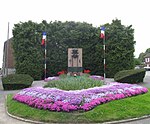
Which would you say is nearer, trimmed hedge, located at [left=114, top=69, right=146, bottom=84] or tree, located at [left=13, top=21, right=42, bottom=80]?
trimmed hedge, located at [left=114, top=69, right=146, bottom=84]

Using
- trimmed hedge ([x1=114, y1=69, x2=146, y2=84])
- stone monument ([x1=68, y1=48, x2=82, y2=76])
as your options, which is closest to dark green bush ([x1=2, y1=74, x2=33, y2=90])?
stone monument ([x1=68, y1=48, x2=82, y2=76])

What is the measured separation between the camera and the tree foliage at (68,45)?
22547mm

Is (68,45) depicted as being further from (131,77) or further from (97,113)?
(97,113)

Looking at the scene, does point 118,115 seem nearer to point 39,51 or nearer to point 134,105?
point 134,105

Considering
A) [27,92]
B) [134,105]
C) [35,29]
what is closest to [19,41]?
[35,29]

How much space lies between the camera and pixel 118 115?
7.34m

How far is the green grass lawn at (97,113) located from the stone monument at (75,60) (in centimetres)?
1234

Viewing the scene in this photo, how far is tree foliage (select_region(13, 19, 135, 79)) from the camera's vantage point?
2255 centimetres

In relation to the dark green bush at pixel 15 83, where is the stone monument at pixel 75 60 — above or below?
above

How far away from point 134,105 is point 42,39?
51.8 feet

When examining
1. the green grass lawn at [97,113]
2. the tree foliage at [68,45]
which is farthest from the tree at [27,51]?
the green grass lawn at [97,113]

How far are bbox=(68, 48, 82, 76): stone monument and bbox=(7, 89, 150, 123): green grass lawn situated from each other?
12.3m

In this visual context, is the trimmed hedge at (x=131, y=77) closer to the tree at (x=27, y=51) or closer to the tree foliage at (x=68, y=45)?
the tree foliage at (x=68, y=45)

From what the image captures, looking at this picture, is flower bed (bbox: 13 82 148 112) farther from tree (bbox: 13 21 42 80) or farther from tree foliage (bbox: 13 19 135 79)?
tree foliage (bbox: 13 19 135 79)
